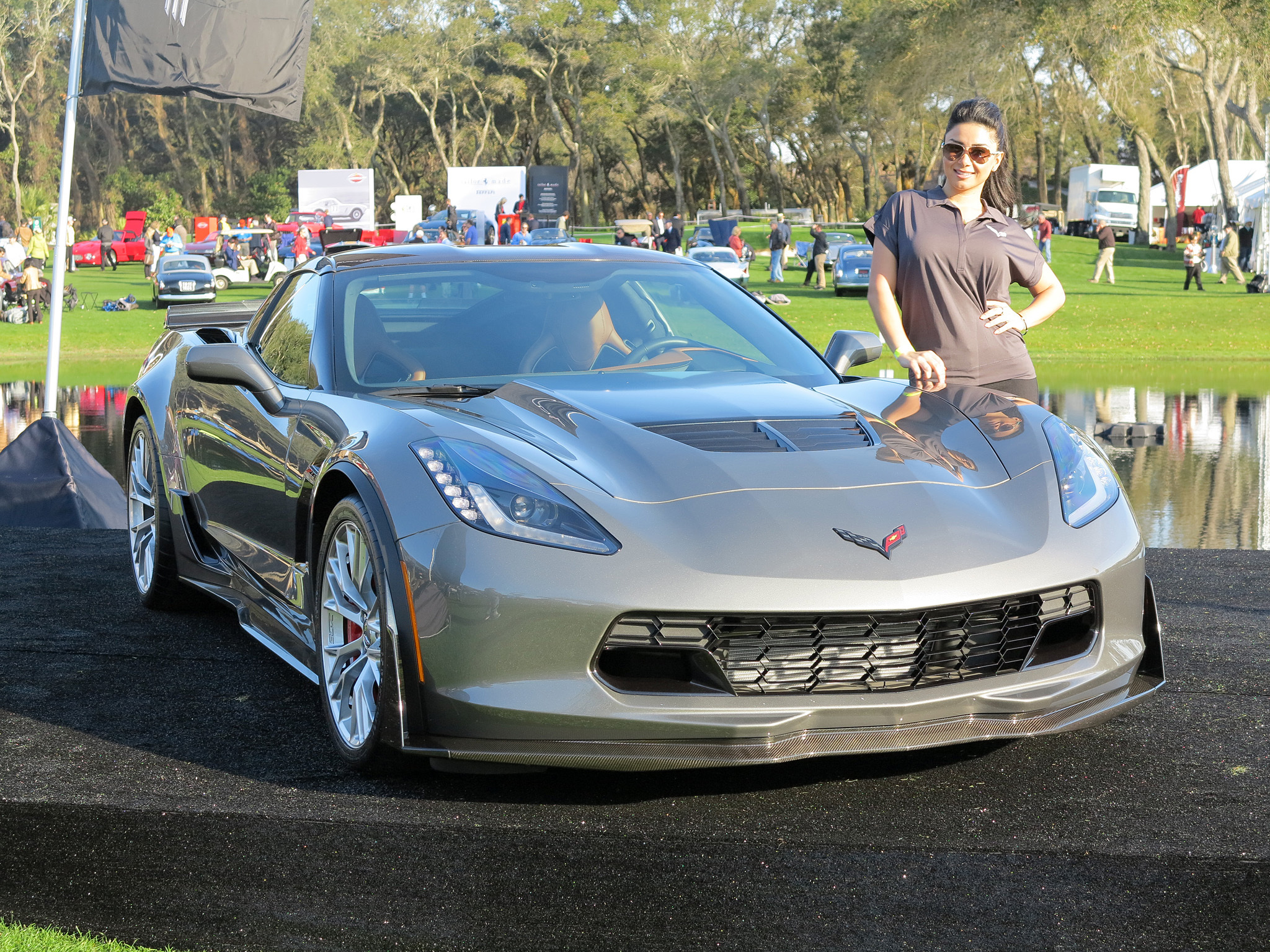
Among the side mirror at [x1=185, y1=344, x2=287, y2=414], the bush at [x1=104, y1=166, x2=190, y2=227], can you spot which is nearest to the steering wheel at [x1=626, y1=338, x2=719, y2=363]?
the side mirror at [x1=185, y1=344, x2=287, y2=414]

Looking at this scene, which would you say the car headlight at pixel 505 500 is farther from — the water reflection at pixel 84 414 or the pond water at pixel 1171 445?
the water reflection at pixel 84 414

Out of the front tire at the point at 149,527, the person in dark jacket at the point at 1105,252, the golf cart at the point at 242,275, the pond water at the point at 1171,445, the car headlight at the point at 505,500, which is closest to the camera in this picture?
the car headlight at the point at 505,500

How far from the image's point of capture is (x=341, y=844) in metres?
3.03

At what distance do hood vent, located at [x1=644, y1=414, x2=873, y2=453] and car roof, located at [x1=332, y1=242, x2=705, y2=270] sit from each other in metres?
1.38

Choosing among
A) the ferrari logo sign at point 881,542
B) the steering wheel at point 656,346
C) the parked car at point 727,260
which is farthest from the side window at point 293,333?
the parked car at point 727,260

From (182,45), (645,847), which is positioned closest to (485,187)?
(182,45)

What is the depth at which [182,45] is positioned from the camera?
8.13m

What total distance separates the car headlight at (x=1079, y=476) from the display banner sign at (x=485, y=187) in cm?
5637

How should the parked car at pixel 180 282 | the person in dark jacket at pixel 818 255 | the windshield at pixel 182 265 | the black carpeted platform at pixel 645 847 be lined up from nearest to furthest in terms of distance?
the black carpeted platform at pixel 645 847
the parked car at pixel 180 282
the windshield at pixel 182 265
the person in dark jacket at pixel 818 255

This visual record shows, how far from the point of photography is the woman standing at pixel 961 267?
4832 millimetres

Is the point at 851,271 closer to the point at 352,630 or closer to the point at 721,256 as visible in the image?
the point at 721,256

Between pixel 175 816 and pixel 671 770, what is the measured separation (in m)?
1.13

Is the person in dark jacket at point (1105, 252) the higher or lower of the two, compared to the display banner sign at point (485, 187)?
lower

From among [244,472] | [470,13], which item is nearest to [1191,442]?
[244,472]
